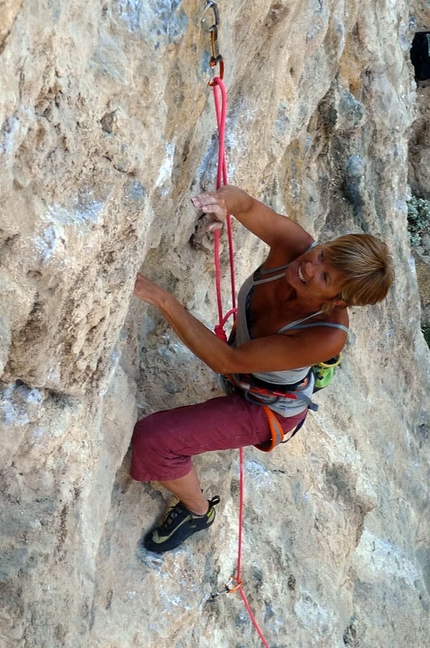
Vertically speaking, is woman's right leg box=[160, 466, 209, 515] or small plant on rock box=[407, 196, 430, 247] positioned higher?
woman's right leg box=[160, 466, 209, 515]

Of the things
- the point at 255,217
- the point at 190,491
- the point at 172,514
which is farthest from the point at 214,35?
the point at 172,514

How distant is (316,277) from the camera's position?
7.38ft

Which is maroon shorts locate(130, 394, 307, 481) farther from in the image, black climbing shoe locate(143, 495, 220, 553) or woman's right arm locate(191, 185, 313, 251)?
woman's right arm locate(191, 185, 313, 251)

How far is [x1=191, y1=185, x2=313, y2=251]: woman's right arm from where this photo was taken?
2414 millimetres

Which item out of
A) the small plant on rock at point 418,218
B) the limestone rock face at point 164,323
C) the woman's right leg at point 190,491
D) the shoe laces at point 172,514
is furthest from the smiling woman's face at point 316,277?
the small plant on rock at point 418,218

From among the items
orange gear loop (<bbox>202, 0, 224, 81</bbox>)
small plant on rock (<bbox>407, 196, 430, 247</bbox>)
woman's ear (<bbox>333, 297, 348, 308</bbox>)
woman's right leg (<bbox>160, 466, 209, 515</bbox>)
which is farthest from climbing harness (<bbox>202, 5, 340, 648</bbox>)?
small plant on rock (<bbox>407, 196, 430, 247</bbox>)

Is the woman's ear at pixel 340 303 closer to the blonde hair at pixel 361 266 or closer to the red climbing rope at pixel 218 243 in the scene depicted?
the blonde hair at pixel 361 266

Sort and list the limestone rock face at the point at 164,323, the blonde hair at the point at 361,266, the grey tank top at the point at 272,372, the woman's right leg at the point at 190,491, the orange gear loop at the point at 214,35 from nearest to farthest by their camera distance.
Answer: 1. the limestone rock face at the point at 164,323
2. the orange gear loop at the point at 214,35
3. the blonde hair at the point at 361,266
4. the grey tank top at the point at 272,372
5. the woman's right leg at the point at 190,491

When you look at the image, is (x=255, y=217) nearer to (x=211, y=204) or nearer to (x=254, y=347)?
(x=211, y=204)

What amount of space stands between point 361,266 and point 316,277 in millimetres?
156

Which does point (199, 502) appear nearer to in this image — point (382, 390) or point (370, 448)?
point (370, 448)

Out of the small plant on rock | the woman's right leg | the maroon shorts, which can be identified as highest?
the maroon shorts

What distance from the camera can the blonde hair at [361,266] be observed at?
7.08 ft

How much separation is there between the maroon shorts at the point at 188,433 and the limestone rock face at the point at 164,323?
91 millimetres
